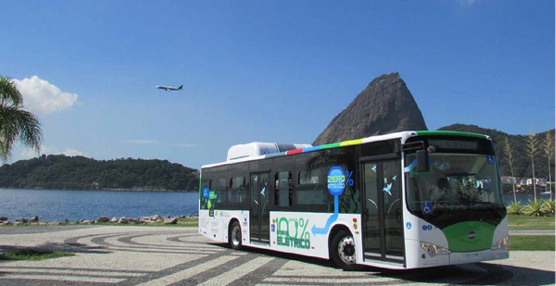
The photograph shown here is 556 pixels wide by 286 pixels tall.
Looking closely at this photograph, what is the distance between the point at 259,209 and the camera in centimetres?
1416

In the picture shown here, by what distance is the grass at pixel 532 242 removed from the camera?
47.1 feet

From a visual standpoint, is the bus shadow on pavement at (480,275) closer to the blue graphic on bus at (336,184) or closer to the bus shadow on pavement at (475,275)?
the bus shadow on pavement at (475,275)

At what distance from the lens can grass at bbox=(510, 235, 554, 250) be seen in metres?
14.4

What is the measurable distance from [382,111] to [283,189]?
3554 inches

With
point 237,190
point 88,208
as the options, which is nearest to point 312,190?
point 237,190

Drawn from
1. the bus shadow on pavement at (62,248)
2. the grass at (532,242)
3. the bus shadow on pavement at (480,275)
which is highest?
the bus shadow on pavement at (62,248)

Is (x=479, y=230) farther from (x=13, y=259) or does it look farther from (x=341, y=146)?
(x=13, y=259)

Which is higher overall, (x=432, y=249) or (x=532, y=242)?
(x=432, y=249)

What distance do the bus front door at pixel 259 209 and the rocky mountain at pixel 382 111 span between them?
237 feet

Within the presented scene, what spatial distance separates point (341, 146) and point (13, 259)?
352 inches

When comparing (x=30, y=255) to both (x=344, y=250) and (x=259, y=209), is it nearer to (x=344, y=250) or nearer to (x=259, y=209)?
(x=259, y=209)

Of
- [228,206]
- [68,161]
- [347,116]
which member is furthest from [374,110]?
[68,161]

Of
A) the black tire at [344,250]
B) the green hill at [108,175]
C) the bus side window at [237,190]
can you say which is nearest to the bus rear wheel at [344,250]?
the black tire at [344,250]

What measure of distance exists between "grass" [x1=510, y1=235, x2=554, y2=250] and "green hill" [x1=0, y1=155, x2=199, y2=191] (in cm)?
14769
